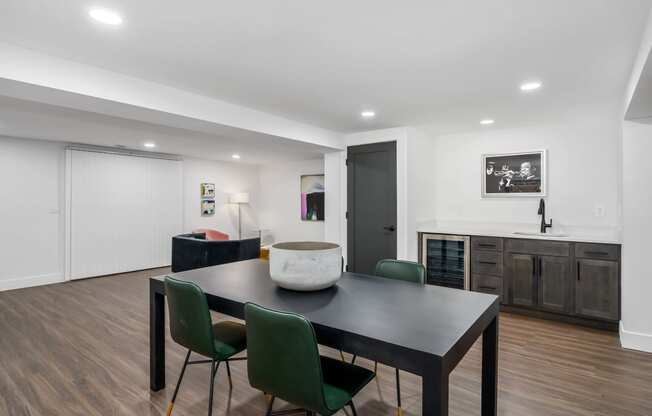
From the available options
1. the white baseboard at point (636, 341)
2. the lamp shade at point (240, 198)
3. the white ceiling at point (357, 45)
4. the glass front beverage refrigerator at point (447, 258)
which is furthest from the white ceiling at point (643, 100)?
the lamp shade at point (240, 198)

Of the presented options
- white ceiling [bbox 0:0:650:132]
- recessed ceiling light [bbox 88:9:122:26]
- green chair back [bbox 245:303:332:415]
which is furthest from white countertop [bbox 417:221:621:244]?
recessed ceiling light [bbox 88:9:122:26]

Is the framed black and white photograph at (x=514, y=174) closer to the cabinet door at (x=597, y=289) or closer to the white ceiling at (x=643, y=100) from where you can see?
the cabinet door at (x=597, y=289)

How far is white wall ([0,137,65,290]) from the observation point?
5102 millimetres

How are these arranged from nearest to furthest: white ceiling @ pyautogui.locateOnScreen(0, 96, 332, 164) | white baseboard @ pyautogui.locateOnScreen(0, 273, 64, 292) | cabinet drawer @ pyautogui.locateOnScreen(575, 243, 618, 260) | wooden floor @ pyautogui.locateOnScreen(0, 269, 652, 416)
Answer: wooden floor @ pyautogui.locateOnScreen(0, 269, 652, 416)
cabinet drawer @ pyautogui.locateOnScreen(575, 243, 618, 260)
white ceiling @ pyautogui.locateOnScreen(0, 96, 332, 164)
white baseboard @ pyautogui.locateOnScreen(0, 273, 64, 292)

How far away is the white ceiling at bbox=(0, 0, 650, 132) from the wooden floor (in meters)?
2.24

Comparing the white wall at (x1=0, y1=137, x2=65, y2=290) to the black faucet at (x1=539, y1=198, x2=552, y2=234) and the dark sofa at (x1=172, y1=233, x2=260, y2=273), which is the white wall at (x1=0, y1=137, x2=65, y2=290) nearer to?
the dark sofa at (x1=172, y1=233, x2=260, y2=273)

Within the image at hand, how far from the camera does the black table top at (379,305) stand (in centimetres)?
136

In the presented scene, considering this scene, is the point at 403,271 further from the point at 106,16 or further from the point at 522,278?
the point at 106,16

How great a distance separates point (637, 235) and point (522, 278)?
1.13 m

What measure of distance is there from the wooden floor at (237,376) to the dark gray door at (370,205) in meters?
1.73

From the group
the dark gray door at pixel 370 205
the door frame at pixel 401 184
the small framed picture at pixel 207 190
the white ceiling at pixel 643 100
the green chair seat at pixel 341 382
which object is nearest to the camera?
the green chair seat at pixel 341 382

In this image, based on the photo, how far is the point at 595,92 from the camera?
10.3ft

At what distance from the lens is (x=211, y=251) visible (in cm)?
457

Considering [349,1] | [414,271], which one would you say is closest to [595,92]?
[414,271]
